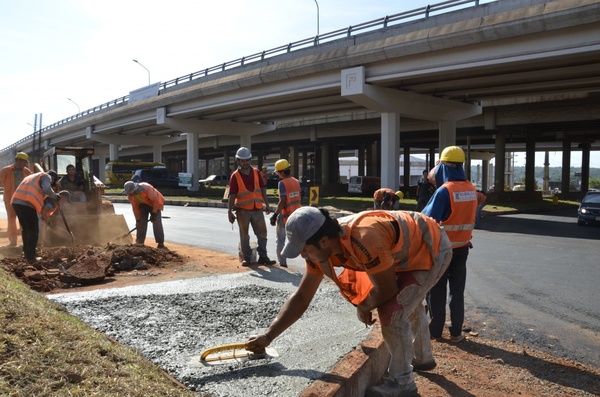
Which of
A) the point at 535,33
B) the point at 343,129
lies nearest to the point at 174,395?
the point at 535,33

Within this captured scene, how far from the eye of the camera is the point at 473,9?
735 inches

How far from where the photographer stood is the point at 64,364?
311cm

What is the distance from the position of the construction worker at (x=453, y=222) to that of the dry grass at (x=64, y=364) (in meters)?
2.62

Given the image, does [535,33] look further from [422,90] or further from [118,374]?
[118,374]

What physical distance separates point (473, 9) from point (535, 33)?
117 inches

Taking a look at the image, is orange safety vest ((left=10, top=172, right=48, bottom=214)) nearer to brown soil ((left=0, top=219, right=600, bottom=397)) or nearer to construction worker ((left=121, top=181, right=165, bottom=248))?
brown soil ((left=0, top=219, right=600, bottom=397))

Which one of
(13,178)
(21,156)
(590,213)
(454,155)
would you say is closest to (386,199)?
(454,155)

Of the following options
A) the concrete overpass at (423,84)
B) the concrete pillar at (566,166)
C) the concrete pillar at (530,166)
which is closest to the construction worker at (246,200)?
the concrete overpass at (423,84)

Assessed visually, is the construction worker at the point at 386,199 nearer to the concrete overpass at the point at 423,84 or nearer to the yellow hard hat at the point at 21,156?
the yellow hard hat at the point at 21,156

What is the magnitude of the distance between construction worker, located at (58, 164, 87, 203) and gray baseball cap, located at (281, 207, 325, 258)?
944cm

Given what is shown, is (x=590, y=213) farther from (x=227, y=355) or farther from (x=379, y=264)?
(x=379, y=264)

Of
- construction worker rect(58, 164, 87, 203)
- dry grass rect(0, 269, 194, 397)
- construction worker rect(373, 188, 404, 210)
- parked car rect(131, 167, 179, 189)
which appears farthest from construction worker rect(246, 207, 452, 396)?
parked car rect(131, 167, 179, 189)

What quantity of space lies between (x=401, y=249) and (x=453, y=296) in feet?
6.79

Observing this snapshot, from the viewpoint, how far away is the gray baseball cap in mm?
2834
